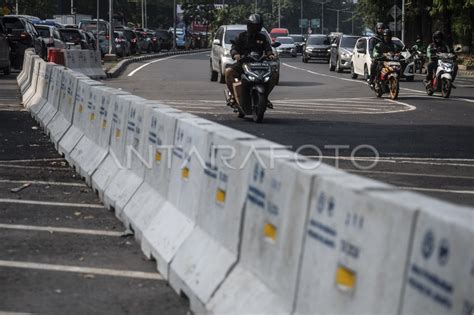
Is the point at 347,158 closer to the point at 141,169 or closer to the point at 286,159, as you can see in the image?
the point at 141,169

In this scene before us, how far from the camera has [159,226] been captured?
840cm

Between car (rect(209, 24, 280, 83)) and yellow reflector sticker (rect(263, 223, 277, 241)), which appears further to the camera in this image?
car (rect(209, 24, 280, 83))

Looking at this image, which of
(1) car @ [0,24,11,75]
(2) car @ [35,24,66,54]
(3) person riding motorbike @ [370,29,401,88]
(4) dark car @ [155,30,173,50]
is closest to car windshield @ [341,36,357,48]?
(2) car @ [35,24,66,54]

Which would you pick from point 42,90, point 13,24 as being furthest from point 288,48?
point 42,90

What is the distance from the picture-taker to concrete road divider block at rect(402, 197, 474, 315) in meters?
3.96

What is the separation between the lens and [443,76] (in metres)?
29.5

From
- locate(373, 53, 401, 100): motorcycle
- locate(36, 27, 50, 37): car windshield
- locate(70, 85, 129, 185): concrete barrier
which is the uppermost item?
locate(70, 85, 129, 185): concrete barrier

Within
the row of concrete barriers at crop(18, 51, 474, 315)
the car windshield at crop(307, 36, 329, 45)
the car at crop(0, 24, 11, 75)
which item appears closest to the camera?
the row of concrete barriers at crop(18, 51, 474, 315)

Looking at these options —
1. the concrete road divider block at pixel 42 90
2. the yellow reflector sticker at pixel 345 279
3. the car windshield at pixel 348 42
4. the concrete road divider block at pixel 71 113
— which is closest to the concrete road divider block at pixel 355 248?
the yellow reflector sticker at pixel 345 279

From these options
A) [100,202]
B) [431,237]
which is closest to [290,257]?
[431,237]

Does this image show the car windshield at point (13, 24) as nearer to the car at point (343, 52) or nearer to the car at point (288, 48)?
the car at point (343, 52)

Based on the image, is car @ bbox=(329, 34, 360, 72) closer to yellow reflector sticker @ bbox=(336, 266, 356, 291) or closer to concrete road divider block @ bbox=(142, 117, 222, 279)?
concrete road divider block @ bbox=(142, 117, 222, 279)

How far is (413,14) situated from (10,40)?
32.7 meters

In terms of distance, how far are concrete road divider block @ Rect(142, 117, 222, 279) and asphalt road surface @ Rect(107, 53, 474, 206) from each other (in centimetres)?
391
